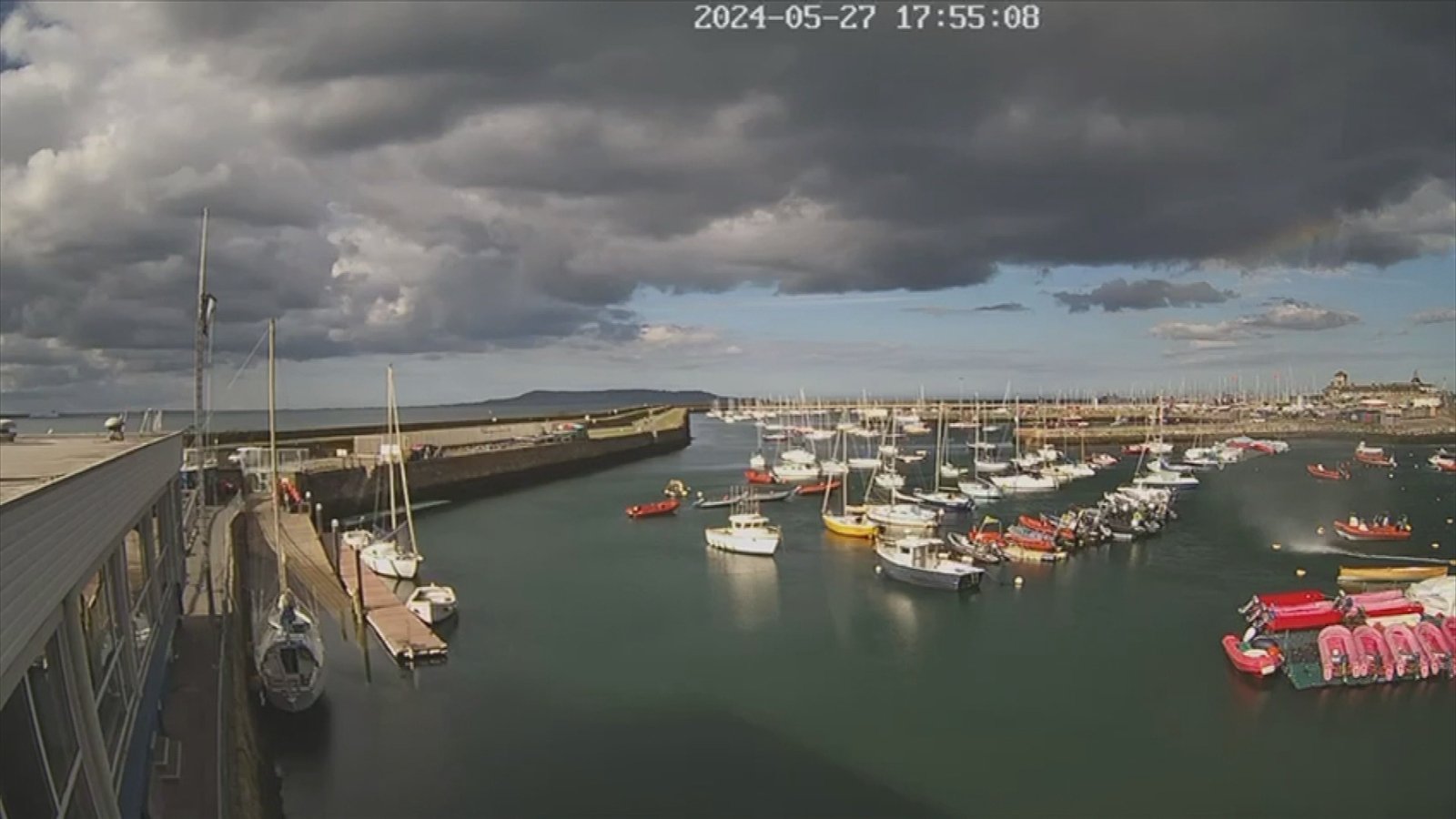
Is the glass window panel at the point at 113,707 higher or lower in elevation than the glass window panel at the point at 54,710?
lower

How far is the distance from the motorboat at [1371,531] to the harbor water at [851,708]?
6.96m

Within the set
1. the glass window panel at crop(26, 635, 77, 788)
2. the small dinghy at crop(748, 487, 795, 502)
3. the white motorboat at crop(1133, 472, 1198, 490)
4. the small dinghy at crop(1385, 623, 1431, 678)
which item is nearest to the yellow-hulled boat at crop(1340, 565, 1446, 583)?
the small dinghy at crop(1385, 623, 1431, 678)

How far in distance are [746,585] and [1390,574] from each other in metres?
19.9

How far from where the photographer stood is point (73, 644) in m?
6.55

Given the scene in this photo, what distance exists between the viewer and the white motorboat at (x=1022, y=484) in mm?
53656

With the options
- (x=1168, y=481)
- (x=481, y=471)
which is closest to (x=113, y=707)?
(x=481, y=471)

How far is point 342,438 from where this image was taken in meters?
56.2

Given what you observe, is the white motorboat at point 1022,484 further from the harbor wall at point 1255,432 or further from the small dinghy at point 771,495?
the harbor wall at point 1255,432

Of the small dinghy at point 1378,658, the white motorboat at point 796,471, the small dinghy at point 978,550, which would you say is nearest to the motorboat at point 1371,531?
the small dinghy at point 978,550

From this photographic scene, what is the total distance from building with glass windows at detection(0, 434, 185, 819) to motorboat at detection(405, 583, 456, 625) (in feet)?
39.5

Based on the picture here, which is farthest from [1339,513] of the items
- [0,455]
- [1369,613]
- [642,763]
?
[0,455]

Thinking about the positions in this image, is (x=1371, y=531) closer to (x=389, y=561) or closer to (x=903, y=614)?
(x=903, y=614)

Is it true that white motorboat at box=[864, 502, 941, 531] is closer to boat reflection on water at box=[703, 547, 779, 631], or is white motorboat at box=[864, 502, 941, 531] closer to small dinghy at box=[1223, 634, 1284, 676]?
boat reflection on water at box=[703, 547, 779, 631]

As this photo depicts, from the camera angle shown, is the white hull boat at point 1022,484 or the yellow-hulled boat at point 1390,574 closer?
the yellow-hulled boat at point 1390,574
